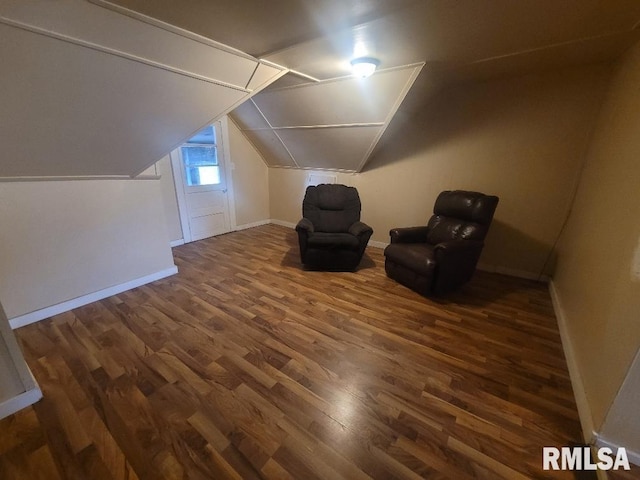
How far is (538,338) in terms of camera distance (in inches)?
79.5

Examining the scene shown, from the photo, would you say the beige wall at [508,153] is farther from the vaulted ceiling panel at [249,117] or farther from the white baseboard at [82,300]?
the white baseboard at [82,300]

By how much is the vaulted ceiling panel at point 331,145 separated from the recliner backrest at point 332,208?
21.0 inches

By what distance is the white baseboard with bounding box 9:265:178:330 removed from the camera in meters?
2.08

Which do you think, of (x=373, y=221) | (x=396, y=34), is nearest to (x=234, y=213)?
(x=373, y=221)

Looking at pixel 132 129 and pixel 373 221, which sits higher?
pixel 132 129

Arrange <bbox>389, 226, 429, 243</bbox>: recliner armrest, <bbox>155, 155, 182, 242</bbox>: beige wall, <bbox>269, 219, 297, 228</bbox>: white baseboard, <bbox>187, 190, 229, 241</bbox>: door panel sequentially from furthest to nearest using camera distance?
<bbox>269, 219, 297, 228</bbox>: white baseboard
<bbox>187, 190, 229, 241</bbox>: door panel
<bbox>155, 155, 182, 242</bbox>: beige wall
<bbox>389, 226, 429, 243</bbox>: recliner armrest

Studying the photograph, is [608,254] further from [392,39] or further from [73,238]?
[73,238]

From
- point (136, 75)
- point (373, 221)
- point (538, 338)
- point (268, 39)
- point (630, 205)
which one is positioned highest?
point (268, 39)

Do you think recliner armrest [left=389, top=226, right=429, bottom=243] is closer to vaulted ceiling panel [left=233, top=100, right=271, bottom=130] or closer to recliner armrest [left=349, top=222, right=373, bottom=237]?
recliner armrest [left=349, top=222, right=373, bottom=237]

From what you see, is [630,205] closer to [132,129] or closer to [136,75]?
[136,75]

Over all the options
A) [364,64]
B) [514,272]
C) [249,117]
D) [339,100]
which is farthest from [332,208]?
[514,272]

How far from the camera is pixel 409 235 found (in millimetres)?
2947

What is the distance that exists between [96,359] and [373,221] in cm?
337

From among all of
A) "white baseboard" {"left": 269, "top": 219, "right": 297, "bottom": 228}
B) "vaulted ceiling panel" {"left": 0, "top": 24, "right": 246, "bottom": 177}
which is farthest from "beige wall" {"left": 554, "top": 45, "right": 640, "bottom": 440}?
"white baseboard" {"left": 269, "top": 219, "right": 297, "bottom": 228}
